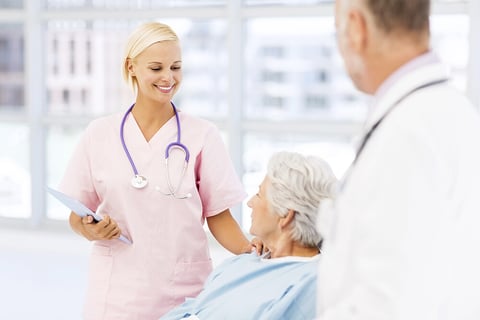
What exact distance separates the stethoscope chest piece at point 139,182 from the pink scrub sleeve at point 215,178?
0.16 m

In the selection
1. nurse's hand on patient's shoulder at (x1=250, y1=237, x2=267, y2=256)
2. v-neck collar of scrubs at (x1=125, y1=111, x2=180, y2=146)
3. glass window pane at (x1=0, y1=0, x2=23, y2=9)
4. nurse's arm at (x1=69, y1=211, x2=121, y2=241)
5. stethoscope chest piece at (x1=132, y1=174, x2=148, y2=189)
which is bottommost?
nurse's hand on patient's shoulder at (x1=250, y1=237, x2=267, y2=256)

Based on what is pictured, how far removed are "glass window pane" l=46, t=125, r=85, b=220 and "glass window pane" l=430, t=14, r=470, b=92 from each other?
171 centimetres

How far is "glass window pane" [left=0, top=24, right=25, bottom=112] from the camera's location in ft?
12.2

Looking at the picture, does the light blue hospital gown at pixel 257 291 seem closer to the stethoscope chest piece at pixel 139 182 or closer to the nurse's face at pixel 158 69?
the stethoscope chest piece at pixel 139 182

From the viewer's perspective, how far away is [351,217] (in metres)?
1.03

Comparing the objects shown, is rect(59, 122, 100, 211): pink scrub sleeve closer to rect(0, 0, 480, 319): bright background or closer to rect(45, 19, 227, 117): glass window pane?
rect(0, 0, 480, 319): bright background

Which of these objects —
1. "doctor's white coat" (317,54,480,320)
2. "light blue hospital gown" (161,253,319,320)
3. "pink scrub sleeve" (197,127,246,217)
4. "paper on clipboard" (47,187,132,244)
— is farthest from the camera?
"pink scrub sleeve" (197,127,246,217)

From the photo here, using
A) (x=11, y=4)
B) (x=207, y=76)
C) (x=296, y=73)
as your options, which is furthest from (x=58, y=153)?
(x=296, y=73)

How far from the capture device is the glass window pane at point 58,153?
12.0ft

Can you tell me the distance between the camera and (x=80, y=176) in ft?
6.95

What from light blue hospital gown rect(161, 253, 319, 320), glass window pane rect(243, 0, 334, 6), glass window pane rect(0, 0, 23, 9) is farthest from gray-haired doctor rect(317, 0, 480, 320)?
glass window pane rect(0, 0, 23, 9)

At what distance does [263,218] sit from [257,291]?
178 mm

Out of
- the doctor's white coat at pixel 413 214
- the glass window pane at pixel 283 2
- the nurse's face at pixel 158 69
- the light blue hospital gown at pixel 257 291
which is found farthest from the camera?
the glass window pane at pixel 283 2

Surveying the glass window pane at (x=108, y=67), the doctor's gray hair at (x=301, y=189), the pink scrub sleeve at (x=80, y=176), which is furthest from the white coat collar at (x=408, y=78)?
the glass window pane at (x=108, y=67)
